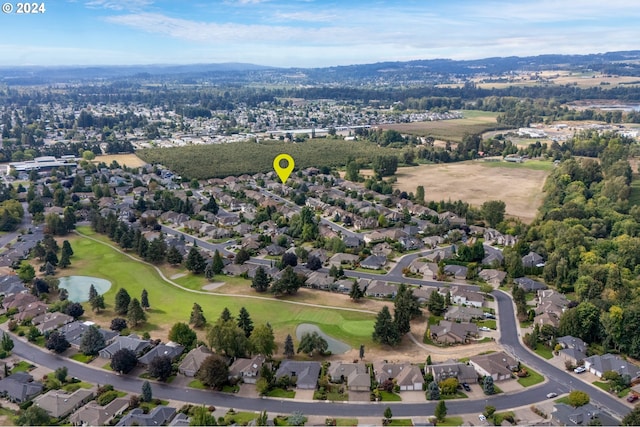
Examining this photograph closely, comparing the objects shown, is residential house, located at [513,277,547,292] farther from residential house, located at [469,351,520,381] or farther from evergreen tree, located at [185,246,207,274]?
evergreen tree, located at [185,246,207,274]

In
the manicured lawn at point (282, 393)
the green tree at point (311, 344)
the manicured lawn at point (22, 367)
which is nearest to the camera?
the manicured lawn at point (282, 393)

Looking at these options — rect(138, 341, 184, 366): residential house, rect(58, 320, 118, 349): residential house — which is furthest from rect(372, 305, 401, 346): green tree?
rect(58, 320, 118, 349): residential house

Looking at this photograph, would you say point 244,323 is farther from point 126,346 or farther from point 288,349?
point 126,346

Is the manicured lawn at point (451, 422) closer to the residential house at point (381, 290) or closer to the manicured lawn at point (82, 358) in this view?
the residential house at point (381, 290)

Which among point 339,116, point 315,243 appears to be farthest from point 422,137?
point 315,243

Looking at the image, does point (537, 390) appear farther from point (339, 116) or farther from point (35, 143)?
point (339, 116)

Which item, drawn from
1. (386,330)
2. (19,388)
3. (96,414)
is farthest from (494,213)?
(19,388)

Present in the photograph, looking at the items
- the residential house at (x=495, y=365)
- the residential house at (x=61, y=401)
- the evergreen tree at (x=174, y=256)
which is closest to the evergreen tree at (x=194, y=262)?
the evergreen tree at (x=174, y=256)
